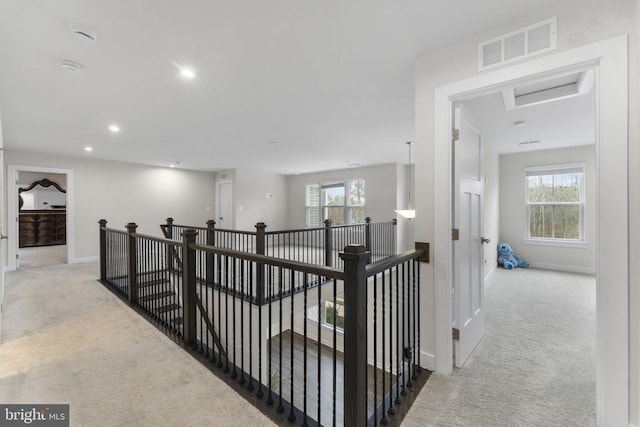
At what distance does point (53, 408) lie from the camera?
64.9 inches

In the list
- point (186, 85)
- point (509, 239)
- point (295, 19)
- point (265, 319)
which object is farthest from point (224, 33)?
point (509, 239)

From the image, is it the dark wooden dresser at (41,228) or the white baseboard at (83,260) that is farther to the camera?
the dark wooden dresser at (41,228)

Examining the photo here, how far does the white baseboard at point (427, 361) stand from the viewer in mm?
1998

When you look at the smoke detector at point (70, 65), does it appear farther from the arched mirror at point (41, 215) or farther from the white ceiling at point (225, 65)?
the arched mirror at point (41, 215)

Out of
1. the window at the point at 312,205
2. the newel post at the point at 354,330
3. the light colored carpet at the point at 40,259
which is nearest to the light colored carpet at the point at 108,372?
the newel post at the point at 354,330

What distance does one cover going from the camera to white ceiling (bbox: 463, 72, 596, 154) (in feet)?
9.68

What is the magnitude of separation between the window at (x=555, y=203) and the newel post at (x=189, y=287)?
6.37 meters

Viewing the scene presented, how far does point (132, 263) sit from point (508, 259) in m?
6.57

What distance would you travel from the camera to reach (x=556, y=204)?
5461 mm

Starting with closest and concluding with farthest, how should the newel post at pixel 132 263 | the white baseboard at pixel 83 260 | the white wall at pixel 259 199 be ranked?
the newel post at pixel 132 263
the white baseboard at pixel 83 260
the white wall at pixel 259 199

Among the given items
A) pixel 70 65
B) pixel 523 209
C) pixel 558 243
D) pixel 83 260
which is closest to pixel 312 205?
pixel 523 209

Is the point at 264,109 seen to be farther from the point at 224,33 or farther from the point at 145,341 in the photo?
the point at 145,341

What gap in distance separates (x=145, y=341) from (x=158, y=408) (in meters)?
1.01

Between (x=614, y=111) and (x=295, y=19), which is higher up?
(x=295, y=19)
